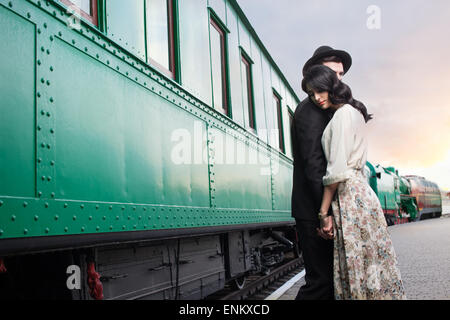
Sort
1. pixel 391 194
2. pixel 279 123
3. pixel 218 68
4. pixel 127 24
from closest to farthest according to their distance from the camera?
pixel 127 24
pixel 218 68
pixel 279 123
pixel 391 194

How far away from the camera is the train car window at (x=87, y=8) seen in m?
2.31

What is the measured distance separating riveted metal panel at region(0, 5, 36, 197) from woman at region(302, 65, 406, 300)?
1.40m

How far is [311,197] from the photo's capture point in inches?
95.7

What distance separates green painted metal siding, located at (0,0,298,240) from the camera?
6.03ft

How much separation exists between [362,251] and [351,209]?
0.21 m

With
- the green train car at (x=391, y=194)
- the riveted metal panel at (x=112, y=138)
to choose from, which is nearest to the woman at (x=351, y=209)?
the riveted metal panel at (x=112, y=138)

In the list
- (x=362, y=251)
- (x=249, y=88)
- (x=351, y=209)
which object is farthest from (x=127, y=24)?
(x=249, y=88)

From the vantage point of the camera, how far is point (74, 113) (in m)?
2.16

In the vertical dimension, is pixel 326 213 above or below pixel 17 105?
below

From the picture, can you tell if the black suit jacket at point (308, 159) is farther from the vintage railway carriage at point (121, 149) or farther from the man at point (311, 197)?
the vintage railway carriage at point (121, 149)

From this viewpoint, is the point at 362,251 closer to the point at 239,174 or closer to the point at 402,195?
the point at 239,174

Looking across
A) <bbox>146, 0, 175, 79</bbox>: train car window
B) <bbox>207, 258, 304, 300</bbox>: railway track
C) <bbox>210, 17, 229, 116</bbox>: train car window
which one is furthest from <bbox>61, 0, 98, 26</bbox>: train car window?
<bbox>207, 258, 304, 300</bbox>: railway track

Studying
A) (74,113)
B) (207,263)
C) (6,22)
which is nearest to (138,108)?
(74,113)
